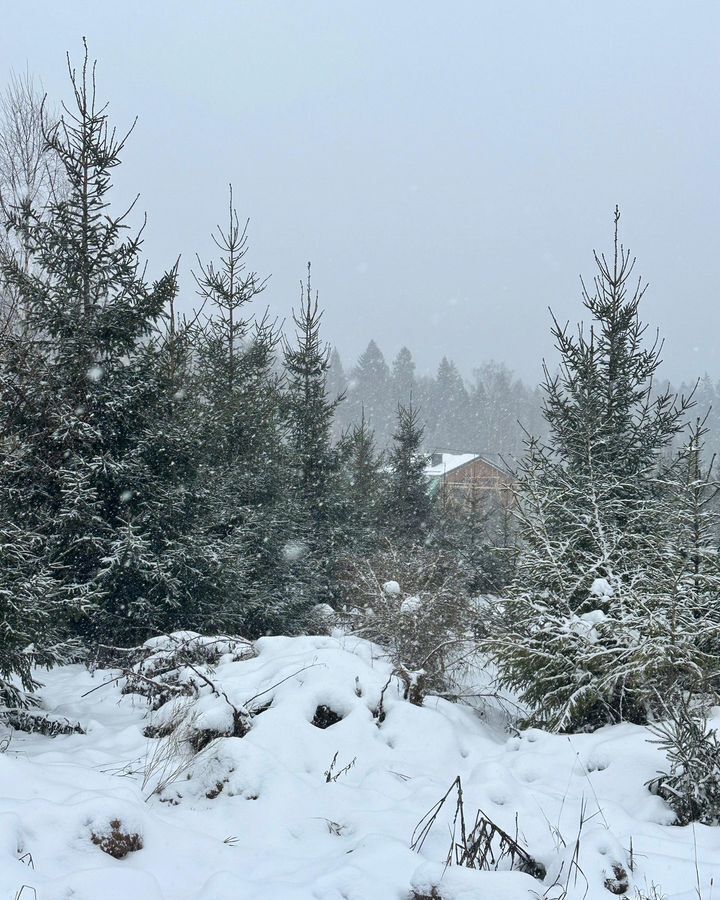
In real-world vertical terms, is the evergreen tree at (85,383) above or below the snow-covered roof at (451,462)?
below

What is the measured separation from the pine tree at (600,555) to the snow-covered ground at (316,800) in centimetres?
59

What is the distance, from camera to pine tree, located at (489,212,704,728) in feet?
17.9

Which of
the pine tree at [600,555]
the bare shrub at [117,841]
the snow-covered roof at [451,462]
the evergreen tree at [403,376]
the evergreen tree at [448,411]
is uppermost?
the evergreen tree at [403,376]

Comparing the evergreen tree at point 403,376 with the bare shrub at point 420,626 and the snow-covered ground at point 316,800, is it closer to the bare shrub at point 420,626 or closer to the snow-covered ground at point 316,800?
the bare shrub at point 420,626

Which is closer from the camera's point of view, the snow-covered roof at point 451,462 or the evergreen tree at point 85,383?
the evergreen tree at point 85,383

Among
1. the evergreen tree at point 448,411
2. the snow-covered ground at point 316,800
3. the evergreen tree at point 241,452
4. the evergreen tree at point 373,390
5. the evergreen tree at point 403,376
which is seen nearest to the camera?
the snow-covered ground at point 316,800

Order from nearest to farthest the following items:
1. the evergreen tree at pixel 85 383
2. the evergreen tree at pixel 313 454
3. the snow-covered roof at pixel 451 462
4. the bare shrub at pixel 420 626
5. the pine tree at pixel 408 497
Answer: the bare shrub at pixel 420 626 → the evergreen tree at pixel 85 383 → the evergreen tree at pixel 313 454 → the pine tree at pixel 408 497 → the snow-covered roof at pixel 451 462

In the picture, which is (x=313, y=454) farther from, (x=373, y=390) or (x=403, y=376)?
(x=403, y=376)

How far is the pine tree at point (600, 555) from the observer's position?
5.46 m

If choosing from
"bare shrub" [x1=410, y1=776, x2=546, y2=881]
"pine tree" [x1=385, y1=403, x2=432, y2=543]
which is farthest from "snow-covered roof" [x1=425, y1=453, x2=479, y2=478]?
"bare shrub" [x1=410, y1=776, x2=546, y2=881]

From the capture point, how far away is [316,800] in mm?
3936

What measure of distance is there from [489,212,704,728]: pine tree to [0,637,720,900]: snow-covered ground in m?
0.59

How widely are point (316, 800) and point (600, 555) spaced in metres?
4.79

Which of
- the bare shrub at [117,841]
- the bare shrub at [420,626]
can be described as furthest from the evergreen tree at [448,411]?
the bare shrub at [117,841]
